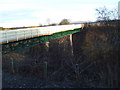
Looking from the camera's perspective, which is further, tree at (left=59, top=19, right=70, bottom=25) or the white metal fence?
tree at (left=59, top=19, right=70, bottom=25)

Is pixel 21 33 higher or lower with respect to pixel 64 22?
lower

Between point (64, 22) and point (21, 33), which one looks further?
point (64, 22)

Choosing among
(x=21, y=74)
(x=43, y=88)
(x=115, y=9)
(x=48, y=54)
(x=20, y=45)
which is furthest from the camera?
(x=115, y=9)

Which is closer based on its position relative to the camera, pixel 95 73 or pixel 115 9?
pixel 95 73

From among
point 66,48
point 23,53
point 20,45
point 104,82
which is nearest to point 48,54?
point 66,48

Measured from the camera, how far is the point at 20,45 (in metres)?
9.59

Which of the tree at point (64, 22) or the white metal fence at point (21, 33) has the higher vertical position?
the tree at point (64, 22)

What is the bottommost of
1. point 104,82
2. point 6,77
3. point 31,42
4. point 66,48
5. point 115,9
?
point 6,77

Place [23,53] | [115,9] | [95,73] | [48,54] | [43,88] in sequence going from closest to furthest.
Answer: [43,88]
[95,73]
[48,54]
[23,53]
[115,9]

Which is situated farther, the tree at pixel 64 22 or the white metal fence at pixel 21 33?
the tree at pixel 64 22

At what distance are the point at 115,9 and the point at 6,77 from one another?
15.6 metres

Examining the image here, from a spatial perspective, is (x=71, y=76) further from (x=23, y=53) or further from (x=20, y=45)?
(x=23, y=53)

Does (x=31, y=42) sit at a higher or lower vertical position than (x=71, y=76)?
higher

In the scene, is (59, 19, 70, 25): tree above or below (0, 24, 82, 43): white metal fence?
above
